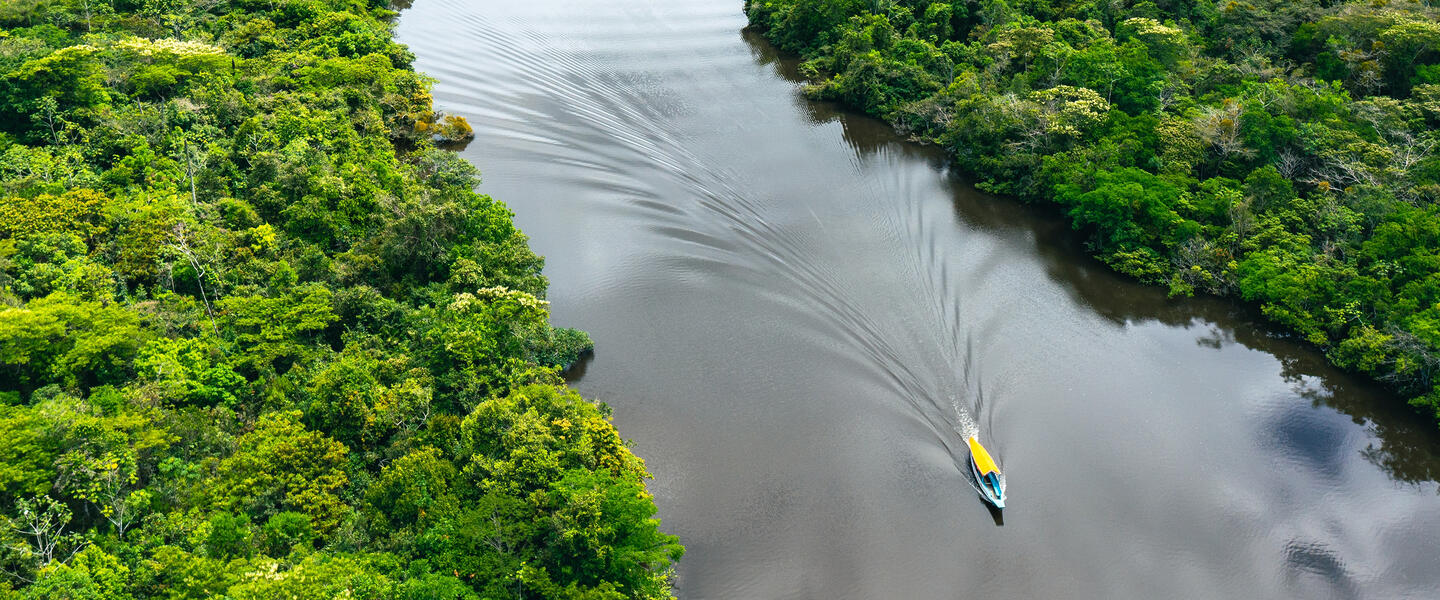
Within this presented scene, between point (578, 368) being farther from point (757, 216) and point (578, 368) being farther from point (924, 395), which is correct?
point (924, 395)

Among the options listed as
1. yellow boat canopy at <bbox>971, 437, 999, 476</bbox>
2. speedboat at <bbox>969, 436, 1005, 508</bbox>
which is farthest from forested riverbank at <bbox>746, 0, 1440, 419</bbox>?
speedboat at <bbox>969, 436, 1005, 508</bbox>

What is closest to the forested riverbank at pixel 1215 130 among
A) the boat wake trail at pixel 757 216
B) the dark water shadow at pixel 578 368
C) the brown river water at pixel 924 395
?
the brown river water at pixel 924 395

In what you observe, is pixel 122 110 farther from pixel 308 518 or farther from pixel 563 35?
pixel 308 518

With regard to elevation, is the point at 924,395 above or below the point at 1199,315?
below

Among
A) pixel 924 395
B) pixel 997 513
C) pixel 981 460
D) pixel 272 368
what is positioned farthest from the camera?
pixel 924 395

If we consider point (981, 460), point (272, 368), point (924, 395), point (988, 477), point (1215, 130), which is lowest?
point (272, 368)

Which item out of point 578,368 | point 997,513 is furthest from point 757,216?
point 997,513

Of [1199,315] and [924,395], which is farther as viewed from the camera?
[1199,315]
